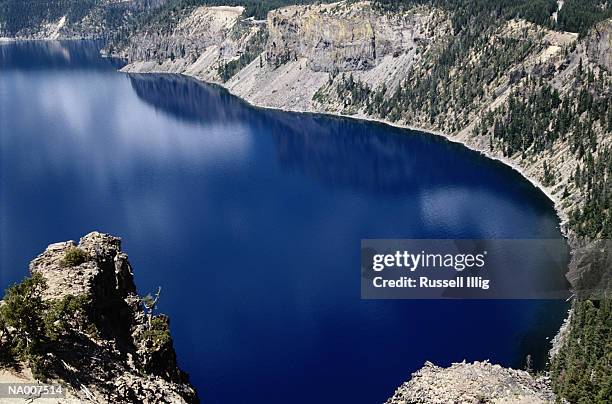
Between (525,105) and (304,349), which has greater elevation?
(525,105)

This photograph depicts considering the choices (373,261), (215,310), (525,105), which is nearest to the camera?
(215,310)

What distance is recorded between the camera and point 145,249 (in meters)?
114

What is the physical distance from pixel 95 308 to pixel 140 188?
117 meters

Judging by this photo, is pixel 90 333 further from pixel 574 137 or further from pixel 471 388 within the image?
pixel 574 137

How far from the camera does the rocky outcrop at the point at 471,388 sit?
43.2 meters

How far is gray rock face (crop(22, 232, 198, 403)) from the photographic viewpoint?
3109 cm

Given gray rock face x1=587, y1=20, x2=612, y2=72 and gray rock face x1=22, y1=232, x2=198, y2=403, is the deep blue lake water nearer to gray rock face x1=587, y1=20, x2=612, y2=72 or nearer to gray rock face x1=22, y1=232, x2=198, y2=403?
gray rock face x1=587, y1=20, x2=612, y2=72

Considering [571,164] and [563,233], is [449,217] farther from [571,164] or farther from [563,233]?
[571,164]

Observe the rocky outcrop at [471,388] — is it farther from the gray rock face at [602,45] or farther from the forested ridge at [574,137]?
the gray rock face at [602,45]

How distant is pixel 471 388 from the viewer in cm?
4438

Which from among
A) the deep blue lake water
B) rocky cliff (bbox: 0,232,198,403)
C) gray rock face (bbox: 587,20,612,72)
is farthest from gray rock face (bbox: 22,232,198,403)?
gray rock face (bbox: 587,20,612,72)

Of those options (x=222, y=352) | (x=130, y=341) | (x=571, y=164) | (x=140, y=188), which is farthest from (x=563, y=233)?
(x=130, y=341)

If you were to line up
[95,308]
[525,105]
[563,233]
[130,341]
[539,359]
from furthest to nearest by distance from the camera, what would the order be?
[525,105], [563,233], [539,359], [130,341], [95,308]

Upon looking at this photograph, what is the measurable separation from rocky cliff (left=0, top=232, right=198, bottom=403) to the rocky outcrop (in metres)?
15.3
